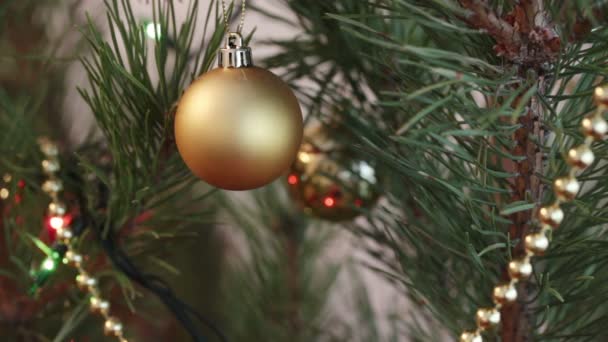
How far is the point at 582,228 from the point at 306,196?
178 mm

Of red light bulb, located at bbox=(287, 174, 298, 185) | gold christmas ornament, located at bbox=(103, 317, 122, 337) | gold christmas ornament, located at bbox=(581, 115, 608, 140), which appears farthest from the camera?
red light bulb, located at bbox=(287, 174, 298, 185)

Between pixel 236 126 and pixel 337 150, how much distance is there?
0.17 metres

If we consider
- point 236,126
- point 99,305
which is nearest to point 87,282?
point 99,305

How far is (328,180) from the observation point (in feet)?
1.30

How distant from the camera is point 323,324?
22.9 inches

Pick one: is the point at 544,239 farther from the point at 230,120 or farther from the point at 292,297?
the point at 292,297

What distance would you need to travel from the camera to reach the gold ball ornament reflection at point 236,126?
0.78ft

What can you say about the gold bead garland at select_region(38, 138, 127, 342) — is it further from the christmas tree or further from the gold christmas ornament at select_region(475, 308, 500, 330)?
the gold christmas ornament at select_region(475, 308, 500, 330)

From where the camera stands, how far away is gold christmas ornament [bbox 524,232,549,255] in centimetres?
21

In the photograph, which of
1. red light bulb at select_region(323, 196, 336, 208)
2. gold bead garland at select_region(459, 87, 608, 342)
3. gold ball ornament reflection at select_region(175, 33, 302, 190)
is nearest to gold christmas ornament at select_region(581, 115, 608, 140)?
gold bead garland at select_region(459, 87, 608, 342)

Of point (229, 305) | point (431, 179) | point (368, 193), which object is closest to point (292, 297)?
point (229, 305)

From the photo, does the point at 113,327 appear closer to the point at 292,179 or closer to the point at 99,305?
the point at 99,305

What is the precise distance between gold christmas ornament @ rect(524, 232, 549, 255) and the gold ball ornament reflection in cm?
9

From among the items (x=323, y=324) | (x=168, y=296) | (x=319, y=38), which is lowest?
(x=323, y=324)
